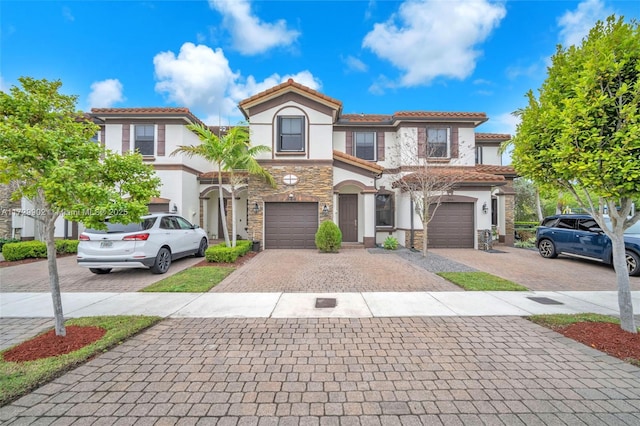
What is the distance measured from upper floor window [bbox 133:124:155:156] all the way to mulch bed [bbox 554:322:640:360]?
1701cm

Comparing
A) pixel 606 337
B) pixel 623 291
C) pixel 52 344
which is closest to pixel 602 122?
pixel 623 291

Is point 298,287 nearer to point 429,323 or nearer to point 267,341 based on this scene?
point 267,341

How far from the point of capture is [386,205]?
14727 millimetres

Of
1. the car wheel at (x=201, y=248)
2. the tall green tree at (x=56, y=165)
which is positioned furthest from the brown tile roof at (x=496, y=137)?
the tall green tree at (x=56, y=165)

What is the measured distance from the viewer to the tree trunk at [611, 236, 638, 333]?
12.9 ft

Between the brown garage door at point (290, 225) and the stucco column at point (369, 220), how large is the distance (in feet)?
8.41

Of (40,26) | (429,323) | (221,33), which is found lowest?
(429,323)

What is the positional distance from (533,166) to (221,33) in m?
15.5

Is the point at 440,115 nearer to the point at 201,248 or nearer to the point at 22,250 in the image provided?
the point at 201,248

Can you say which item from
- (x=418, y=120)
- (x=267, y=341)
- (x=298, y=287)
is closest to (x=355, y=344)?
(x=267, y=341)

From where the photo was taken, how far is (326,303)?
5473mm

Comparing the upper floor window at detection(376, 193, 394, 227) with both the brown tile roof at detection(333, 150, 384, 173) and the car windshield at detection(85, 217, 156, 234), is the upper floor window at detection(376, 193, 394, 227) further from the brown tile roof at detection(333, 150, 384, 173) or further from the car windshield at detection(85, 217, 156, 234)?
the car windshield at detection(85, 217, 156, 234)

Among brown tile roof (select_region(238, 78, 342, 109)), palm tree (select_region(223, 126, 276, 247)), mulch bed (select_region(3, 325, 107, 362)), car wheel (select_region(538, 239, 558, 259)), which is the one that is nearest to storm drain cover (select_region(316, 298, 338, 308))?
mulch bed (select_region(3, 325, 107, 362))

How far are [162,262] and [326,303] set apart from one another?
18.8 feet
